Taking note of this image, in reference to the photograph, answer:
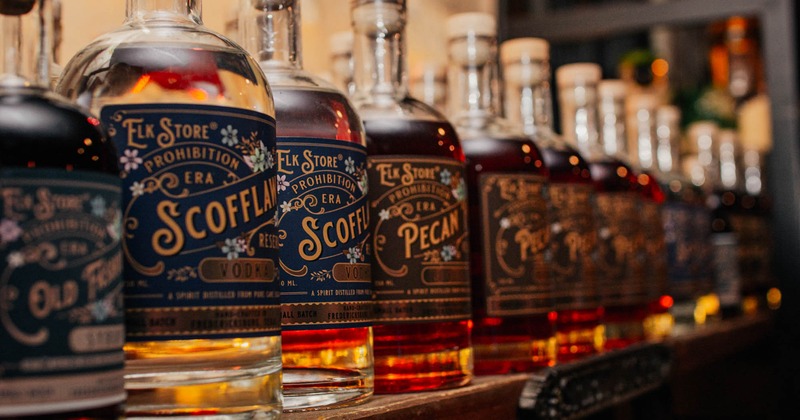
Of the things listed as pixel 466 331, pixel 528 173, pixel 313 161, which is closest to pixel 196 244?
pixel 313 161

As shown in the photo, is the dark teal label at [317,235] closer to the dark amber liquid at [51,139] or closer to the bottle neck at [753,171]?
the dark amber liquid at [51,139]

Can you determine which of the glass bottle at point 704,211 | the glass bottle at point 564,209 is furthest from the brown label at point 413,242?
the glass bottle at point 704,211

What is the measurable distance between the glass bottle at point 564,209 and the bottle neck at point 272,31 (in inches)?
13.4

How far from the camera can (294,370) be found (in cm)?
56

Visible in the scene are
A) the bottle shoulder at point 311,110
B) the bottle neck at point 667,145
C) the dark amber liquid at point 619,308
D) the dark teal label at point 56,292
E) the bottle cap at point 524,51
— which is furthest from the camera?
the bottle neck at point 667,145

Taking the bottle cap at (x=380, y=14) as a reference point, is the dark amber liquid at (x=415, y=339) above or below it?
below

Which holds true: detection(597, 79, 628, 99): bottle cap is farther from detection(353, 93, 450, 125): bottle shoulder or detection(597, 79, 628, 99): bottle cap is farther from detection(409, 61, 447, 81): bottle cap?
detection(353, 93, 450, 125): bottle shoulder

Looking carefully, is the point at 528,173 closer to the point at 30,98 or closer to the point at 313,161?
the point at 313,161

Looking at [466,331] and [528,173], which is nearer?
[466,331]

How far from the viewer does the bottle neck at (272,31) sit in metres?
0.61

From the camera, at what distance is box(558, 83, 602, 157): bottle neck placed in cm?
114

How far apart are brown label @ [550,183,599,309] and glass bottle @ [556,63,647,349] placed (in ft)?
0.20

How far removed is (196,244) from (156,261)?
0.02 m

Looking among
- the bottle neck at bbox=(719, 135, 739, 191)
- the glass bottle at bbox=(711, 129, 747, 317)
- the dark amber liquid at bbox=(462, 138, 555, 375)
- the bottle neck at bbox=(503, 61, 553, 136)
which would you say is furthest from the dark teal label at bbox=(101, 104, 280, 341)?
the bottle neck at bbox=(719, 135, 739, 191)
